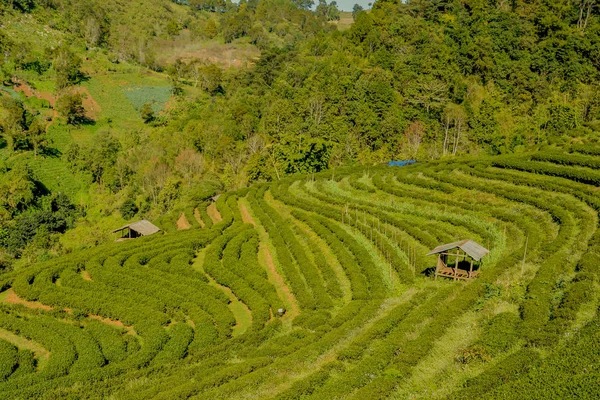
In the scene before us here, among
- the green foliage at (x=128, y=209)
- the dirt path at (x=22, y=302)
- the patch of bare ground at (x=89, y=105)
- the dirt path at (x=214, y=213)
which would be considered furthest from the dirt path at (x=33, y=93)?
the dirt path at (x=22, y=302)

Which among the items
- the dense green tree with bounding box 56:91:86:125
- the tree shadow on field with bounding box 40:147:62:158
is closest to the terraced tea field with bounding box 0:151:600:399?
the tree shadow on field with bounding box 40:147:62:158

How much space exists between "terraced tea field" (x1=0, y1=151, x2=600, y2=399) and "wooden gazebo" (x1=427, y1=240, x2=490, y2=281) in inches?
28.8

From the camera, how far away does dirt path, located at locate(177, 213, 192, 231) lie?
4722 centimetres

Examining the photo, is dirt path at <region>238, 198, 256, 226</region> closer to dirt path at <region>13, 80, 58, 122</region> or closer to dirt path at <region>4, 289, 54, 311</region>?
dirt path at <region>4, 289, 54, 311</region>

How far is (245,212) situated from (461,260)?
25.2 metres

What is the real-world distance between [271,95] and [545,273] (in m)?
70.9

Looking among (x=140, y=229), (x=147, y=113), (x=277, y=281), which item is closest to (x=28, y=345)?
(x=277, y=281)

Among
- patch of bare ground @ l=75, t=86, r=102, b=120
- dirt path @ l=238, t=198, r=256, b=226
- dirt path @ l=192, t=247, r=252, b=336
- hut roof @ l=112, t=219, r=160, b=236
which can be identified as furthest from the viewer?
patch of bare ground @ l=75, t=86, r=102, b=120

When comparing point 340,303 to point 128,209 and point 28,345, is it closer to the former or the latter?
point 28,345

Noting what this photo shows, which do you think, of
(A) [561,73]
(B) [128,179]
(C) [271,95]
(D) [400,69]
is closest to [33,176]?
(B) [128,179]

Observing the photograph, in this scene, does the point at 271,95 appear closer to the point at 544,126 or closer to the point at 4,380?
the point at 544,126

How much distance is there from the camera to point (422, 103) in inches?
3071

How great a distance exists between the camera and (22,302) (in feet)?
102

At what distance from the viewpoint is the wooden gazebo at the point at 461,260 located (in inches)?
1074
